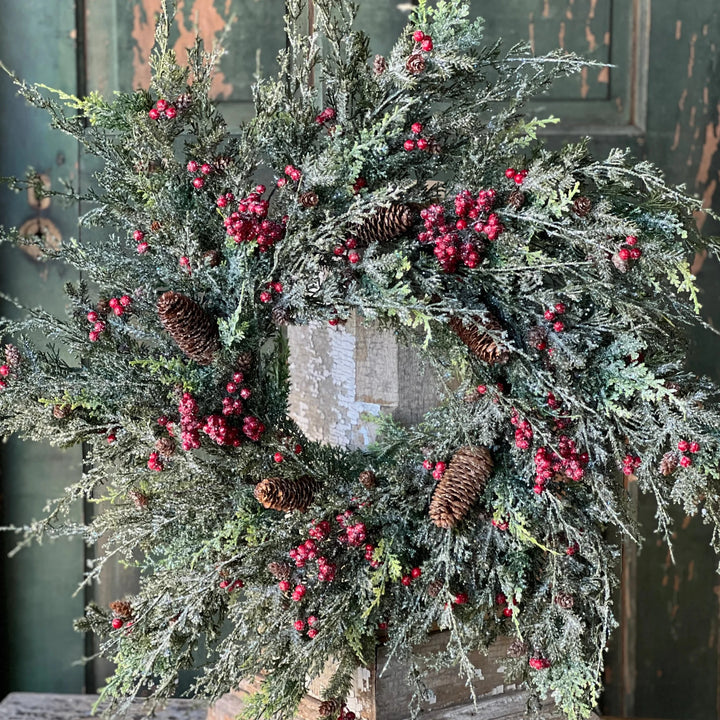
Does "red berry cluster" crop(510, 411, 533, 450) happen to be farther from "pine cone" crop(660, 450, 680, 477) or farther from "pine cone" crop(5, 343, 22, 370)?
"pine cone" crop(5, 343, 22, 370)

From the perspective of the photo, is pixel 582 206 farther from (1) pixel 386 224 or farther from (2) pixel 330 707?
(2) pixel 330 707

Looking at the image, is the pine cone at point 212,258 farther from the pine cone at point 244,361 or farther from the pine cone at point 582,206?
the pine cone at point 582,206

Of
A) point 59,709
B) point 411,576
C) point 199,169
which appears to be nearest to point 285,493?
point 411,576

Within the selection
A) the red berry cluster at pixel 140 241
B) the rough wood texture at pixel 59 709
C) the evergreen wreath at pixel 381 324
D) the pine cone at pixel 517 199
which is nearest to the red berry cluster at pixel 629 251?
the evergreen wreath at pixel 381 324

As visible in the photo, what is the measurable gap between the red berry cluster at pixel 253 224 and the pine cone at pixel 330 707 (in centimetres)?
58

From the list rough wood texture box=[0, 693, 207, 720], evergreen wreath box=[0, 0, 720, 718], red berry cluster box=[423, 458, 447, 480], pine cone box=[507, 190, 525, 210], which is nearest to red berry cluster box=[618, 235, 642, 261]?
evergreen wreath box=[0, 0, 720, 718]

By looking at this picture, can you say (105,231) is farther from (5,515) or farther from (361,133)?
(361,133)

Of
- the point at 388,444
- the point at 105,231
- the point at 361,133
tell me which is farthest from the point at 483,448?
the point at 105,231

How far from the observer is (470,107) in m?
0.97

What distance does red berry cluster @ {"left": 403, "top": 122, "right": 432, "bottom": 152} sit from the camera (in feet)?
3.02

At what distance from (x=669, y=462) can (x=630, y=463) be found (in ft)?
0.16

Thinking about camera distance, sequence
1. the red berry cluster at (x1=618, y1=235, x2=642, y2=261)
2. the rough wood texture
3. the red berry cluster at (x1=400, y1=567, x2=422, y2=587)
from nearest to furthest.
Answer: the red berry cluster at (x1=618, y1=235, x2=642, y2=261) < the red berry cluster at (x1=400, y1=567, x2=422, y2=587) < the rough wood texture

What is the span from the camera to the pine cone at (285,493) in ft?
3.00

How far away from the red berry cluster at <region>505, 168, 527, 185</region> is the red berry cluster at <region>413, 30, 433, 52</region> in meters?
0.17
